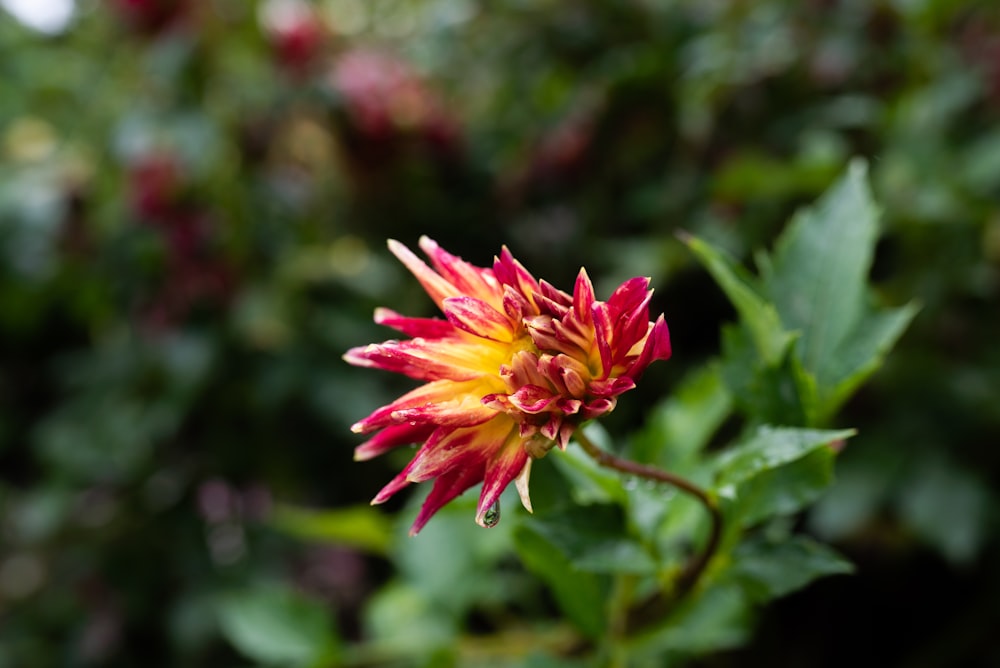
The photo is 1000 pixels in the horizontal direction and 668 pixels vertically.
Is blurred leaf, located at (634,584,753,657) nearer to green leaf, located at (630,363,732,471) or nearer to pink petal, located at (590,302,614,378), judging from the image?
green leaf, located at (630,363,732,471)

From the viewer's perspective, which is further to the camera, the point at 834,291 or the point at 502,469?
the point at 834,291

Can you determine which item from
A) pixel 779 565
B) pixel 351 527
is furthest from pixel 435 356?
pixel 351 527

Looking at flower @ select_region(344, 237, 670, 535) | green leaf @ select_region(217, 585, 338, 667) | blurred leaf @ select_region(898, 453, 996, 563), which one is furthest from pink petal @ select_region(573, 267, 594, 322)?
blurred leaf @ select_region(898, 453, 996, 563)

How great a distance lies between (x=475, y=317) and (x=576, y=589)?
263 millimetres

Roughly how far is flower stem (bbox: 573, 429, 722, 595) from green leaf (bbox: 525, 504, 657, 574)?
1.2 inches

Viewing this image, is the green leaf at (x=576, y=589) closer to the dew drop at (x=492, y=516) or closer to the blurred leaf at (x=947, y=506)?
the dew drop at (x=492, y=516)

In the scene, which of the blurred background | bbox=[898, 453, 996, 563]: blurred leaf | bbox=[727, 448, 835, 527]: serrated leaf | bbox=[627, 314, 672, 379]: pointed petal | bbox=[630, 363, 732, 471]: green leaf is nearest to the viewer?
bbox=[627, 314, 672, 379]: pointed petal

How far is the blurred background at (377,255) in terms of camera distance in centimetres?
104

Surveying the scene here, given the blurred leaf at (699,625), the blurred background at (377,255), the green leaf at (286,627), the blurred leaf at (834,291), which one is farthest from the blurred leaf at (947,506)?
the green leaf at (286,627)

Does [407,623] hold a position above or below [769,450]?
below

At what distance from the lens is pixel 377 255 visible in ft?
4.64

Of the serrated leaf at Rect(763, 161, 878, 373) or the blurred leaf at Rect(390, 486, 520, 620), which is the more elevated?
the serrated leaf at Rect(763, 161, 878, 373)

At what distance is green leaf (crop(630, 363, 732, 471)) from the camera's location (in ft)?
2.02

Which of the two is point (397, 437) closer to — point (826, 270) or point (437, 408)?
point (437, 408)
